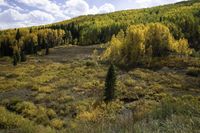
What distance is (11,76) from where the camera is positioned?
59.8 m

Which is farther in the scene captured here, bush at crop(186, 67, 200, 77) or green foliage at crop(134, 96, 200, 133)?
bush at crop(186, 67, 200, 77)

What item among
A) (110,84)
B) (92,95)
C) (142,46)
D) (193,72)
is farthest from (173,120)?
(142,46)

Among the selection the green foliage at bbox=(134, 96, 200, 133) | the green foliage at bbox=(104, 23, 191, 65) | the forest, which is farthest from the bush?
the green foliage at bbox=(134, 96, 200, 133)

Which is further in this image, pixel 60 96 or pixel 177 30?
pixel 177 30

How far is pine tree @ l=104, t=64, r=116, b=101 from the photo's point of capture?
3566 centimetres

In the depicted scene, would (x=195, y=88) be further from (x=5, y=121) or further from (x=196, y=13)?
(x=196, y=13)

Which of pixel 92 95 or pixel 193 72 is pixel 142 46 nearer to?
pixel 193 72

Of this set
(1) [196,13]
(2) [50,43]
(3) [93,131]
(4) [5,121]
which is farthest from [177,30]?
(3) [93,131]

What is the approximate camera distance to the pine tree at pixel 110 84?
35656mm

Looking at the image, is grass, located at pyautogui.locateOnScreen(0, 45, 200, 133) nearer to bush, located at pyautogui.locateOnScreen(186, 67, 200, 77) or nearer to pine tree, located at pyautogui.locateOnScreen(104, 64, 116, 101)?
bush, located at pyautogui.locateOnScreen(186, 67, 200, 77)

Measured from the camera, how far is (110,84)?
119 ft

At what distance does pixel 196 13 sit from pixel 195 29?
2631 centimetres

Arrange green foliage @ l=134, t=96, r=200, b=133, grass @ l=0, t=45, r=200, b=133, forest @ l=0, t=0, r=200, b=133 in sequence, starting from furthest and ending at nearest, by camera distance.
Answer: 1. forest @ l=0, t=0, r=200, b=133
2. grass @ l=0, t=45, r=200, b=133
3. green foliage @ l=134, t=96, r=200, b=133

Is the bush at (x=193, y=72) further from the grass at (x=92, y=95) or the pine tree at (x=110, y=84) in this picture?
→ the pine tree at (x=110, y=84)
